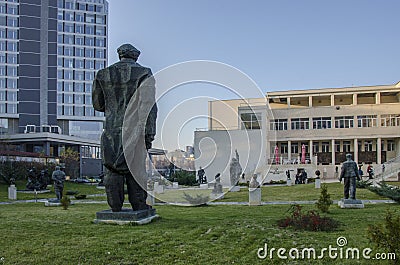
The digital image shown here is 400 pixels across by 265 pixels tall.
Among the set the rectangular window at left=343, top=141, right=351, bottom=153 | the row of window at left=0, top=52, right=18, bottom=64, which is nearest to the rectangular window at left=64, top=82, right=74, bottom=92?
the row of window at left=0, top=52, right=18, bottom=64

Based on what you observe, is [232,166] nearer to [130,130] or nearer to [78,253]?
[130,130]

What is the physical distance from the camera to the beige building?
182 feet

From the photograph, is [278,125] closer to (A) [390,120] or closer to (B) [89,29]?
(A) [390,120]

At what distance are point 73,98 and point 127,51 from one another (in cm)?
8447

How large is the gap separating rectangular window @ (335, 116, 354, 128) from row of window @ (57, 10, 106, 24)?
60.5 metres

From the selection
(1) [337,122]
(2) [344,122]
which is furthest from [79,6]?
(2) [344,122]

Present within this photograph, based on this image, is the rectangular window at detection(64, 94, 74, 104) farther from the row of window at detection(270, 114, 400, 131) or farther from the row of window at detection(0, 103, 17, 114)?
the row of window at detection(270, 114, 400, 131)

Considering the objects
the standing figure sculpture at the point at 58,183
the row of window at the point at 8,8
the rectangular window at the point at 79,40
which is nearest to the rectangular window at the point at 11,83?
the row of window at the point at 8,8

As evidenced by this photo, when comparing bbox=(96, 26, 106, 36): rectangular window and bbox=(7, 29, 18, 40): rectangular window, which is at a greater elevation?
bbox=(96, 26, 106, 36): rectangular window

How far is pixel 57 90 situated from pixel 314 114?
55810mm

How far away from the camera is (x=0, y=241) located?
26.9 ft


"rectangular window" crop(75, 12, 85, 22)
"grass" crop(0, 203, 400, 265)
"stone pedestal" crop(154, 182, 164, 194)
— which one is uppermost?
"rectangular window" crop(75, 12, 85, 22)

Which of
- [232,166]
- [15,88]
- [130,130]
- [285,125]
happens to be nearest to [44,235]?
[130,130]

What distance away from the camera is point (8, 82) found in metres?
84.2
